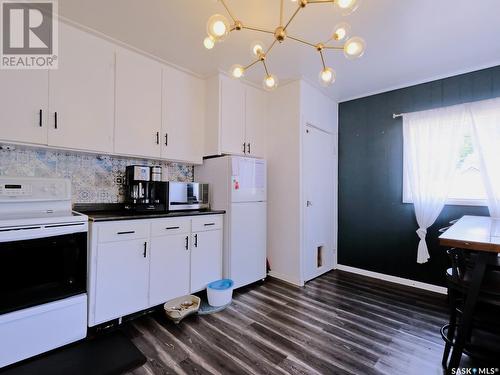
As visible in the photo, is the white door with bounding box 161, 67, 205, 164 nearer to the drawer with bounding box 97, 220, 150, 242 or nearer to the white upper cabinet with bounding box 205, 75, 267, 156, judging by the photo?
the white upper cabinet with bounding box 205, 75, 267, 156

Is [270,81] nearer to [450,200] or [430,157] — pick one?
[430,157]

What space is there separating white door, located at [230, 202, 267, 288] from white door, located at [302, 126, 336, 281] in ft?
1.75

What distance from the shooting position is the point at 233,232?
9.08ft

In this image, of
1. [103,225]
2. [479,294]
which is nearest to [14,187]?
[103,225]

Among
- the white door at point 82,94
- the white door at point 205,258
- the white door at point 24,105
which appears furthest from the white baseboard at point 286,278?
the white door at point 24,105

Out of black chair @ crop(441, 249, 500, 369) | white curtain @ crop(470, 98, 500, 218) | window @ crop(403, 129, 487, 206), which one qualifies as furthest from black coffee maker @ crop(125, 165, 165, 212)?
white curtain @ crop(470, 98, 500, 218)

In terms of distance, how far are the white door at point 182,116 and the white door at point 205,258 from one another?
92 cm

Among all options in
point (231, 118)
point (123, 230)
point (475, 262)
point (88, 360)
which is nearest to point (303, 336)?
point (475, 262)

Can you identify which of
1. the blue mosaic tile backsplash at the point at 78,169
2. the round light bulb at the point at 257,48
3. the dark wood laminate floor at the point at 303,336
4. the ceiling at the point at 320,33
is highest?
the ceiling at the point at 320,33

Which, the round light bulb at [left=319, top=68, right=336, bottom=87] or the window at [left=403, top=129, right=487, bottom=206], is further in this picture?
the window at [left=403, top=129, right=487, bottom=206]

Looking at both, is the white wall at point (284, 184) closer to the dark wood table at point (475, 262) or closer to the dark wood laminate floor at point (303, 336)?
the dark wood laminate floor at point (303, 336)

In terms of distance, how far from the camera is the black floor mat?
61.6 inches

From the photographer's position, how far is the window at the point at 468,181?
104 inches

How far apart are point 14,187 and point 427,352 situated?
10.7 feet
